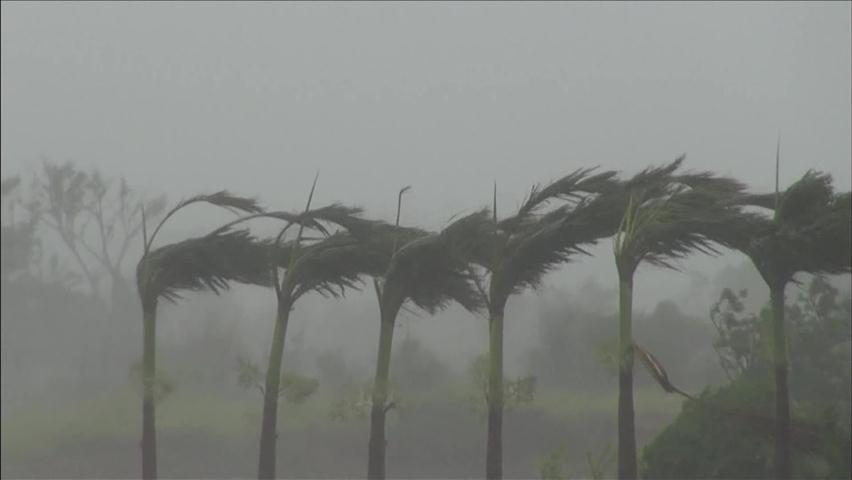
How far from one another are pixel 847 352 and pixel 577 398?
14.5ft

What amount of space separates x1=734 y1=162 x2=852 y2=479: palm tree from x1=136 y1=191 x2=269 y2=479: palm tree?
20.5ft

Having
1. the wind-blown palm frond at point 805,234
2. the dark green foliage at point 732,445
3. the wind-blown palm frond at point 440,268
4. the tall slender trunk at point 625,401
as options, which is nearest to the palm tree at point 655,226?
the tall slender trunk at point 625,401

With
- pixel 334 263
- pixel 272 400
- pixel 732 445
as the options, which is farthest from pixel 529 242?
pixel 272 400

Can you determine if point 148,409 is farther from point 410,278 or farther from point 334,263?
point 410,278

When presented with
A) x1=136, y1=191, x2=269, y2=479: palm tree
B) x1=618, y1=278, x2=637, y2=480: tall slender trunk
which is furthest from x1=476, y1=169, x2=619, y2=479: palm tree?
x1=136, y1=191, x2=269, y2=479: palm tree

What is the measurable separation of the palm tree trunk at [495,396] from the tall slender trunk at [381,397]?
1.44 metres

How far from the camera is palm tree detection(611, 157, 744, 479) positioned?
9.55 m

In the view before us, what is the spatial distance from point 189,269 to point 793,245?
752cm

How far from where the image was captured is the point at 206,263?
469 inches

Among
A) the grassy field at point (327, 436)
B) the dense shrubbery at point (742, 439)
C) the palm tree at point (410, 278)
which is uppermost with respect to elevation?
the palm tree at point (410, 278)

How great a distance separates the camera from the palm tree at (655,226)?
9555 mm

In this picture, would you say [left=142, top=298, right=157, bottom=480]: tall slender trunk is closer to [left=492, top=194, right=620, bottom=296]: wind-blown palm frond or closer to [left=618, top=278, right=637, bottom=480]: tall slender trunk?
[left=492, top=194, right=620, bottom=296]: wind-blown palm frond

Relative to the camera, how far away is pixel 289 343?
20.5 meters

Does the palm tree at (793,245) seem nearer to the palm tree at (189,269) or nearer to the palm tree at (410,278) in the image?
the palm tree at (410,278)
